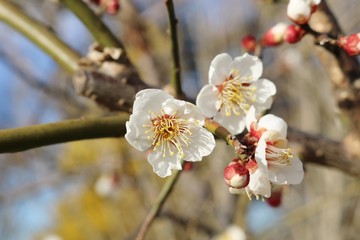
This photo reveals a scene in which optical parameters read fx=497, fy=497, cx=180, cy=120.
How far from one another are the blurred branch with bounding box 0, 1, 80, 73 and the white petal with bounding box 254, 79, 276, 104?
535 mm

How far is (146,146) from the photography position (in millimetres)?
1014

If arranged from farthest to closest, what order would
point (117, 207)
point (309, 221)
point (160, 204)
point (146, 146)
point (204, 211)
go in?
point (117, 207)
point (309, 221)
point (204, 211)
point (160, 204)
point (146, 146)

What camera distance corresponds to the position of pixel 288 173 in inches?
36.2

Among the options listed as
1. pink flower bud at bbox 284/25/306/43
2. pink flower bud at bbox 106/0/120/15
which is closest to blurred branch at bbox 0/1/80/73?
pink flower bud at bbox 106/0/120/15

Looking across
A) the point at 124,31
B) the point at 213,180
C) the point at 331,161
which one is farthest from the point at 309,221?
the point at 331,161

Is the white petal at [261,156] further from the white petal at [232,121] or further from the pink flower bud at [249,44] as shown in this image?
the pink flower bud at [249,44]

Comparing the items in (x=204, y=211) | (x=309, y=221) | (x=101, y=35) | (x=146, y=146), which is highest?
(x=101, y=35)

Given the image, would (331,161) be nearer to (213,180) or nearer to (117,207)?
(213,180)

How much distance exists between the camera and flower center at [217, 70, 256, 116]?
1.12 m

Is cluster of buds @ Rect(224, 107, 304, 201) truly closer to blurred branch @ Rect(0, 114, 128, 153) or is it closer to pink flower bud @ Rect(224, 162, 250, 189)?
pink flower bud @ Rect(224, 162, 250, 189)

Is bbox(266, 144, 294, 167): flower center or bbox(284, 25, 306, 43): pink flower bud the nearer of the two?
bbox(266, 144, 294, 167): flower center

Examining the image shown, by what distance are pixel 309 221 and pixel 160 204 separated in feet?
9.19

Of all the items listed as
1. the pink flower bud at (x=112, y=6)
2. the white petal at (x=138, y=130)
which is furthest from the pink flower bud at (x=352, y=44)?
the pink flower bud at (x=112, y=6)

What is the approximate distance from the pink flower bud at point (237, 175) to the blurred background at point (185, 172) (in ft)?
4.21
